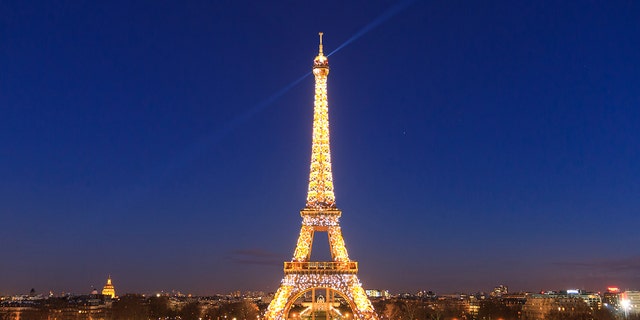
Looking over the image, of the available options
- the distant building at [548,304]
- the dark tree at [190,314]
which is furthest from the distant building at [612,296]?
the dark tree at [190,314]

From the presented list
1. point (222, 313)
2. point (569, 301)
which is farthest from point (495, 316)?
point (222, 313)

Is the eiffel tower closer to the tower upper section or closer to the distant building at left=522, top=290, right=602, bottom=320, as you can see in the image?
the tower upper section

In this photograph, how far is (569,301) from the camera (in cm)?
11706

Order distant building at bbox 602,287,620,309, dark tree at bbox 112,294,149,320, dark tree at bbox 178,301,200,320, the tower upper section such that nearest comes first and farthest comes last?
the tower upper section
dark tree at bbox 112,294,149,320
dark tree at bbox 178,301,200,320
distant building at bbox 602,287,620,309

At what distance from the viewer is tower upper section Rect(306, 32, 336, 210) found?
212ft

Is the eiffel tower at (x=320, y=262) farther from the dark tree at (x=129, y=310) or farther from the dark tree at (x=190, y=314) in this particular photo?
the dark tree at (x=190, y=314)

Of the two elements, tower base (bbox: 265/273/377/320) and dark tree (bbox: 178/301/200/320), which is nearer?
tower base (bbox: 265/273/377/320)

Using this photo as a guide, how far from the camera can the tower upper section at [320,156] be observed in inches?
2547

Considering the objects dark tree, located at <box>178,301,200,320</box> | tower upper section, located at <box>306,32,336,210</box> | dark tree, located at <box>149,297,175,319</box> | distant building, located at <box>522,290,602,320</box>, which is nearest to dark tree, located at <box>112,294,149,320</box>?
dark tree, located at <box>149,297,175,319</box>

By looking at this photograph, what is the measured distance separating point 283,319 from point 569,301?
246ft

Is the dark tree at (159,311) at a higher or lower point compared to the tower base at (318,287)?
lower

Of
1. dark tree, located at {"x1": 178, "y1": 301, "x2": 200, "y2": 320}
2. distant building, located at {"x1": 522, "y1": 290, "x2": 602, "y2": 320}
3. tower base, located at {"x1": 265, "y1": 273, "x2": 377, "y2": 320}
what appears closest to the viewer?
tower base, located at {"x1": 265, "y1": 273, "x2": 377, "y2": 320}

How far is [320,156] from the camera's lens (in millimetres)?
65438

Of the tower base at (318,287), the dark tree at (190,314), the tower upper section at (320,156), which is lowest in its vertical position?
the dark tree at (190,314)
